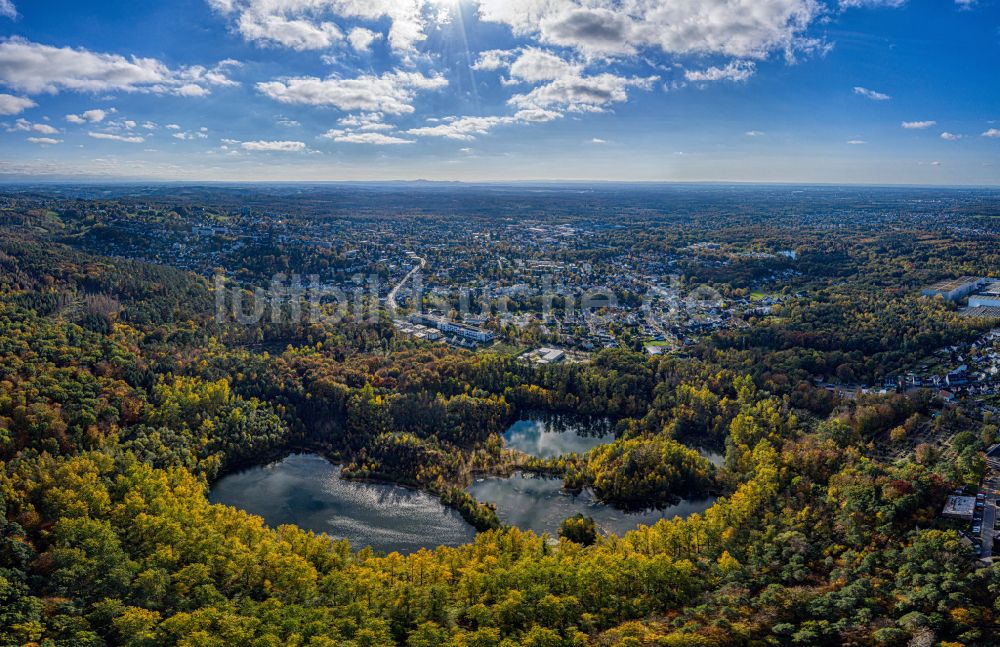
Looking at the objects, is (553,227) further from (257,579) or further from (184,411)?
(257,579)

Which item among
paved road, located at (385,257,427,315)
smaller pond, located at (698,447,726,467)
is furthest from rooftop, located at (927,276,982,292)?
paved road, located at (385,257,427,315)

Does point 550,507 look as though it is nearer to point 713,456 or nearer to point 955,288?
point 713,456

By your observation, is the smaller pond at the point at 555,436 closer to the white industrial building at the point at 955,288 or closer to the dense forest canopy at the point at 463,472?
the dense forest canopy at the point at 463,472

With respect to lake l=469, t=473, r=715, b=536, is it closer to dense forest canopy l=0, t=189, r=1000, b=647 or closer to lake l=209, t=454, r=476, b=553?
dense forest canopy l=0, t=189, r=1000, b=647

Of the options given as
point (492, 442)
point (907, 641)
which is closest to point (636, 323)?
point (492, 442)

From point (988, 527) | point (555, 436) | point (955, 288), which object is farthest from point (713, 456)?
point (955, 288)

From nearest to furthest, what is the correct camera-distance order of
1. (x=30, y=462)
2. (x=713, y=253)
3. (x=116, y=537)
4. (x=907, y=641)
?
(x=907, y=641) → (x=116, y=537) → (x=30, y=462) → (x=713, y=253)
